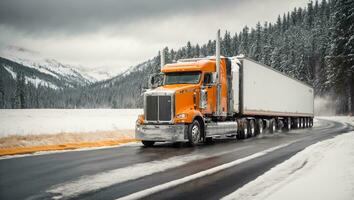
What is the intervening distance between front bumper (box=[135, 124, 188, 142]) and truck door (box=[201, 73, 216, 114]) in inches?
85.5

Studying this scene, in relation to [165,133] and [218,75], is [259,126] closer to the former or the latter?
[218,75]

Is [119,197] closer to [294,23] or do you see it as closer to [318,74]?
[318,74]

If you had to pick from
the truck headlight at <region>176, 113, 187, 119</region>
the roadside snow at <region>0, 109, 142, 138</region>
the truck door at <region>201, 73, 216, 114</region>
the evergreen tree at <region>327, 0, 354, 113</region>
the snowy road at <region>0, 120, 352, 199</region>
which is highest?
the evergreen tree at <region>327, 0, 354, 113</region>

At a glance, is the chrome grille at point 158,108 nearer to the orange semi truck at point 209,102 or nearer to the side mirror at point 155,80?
the orange semi truck at point 209,102

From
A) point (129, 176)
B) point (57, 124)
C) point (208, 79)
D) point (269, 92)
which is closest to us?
point (129, 176)

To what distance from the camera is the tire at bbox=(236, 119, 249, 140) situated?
70.7 feet

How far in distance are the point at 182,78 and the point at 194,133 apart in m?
2.63

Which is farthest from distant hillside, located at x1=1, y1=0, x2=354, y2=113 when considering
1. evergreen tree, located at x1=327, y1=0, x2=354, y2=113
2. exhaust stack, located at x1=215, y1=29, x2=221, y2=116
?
exhaust stack, located at x1=215, y1=29, x2=221, y2=116

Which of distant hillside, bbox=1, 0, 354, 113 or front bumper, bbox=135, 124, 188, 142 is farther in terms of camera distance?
distant hillside, bbox=1, 0, 354, 113

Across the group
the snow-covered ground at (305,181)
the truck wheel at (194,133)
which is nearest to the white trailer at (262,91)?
the truck wheel at (194,133)

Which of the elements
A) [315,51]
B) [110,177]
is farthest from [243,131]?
[315,51]

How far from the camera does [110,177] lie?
8.23 m

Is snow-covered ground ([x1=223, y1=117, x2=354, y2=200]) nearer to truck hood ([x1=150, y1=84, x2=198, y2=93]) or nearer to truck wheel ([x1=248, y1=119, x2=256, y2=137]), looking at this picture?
truck hood ([x1=150, y1=84, x2=198, y2=93])

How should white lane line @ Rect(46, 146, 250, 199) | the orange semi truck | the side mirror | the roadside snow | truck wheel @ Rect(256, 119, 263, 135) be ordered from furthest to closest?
the roadside snow
truck wheel @ Rect(256, 119, 263, 135)
the side mirror
the orange semi truck
white lane line @ Rect(46, 146, 250, 199)
